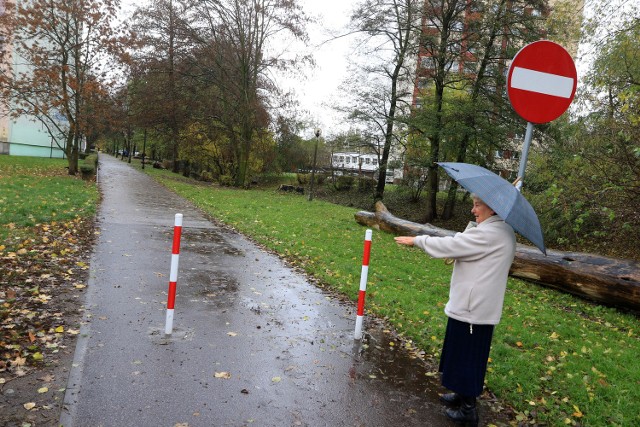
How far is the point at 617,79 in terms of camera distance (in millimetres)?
11289

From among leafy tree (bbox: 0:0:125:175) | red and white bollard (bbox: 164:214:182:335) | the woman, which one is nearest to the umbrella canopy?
the woman

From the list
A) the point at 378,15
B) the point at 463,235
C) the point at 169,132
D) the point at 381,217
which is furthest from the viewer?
the point at 169,132

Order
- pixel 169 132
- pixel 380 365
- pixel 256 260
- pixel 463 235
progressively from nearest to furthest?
pixel 463 235
pixel 380 365
pixel 256 260
pixel 169 132

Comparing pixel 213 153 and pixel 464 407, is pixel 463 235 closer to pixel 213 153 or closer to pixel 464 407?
pixel 464 407

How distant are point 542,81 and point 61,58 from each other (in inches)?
893

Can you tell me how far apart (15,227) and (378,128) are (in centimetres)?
1769

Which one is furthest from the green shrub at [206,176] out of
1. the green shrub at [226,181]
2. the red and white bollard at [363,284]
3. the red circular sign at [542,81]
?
the red circular sign at [542,81]

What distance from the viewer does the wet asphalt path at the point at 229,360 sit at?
3363 mm

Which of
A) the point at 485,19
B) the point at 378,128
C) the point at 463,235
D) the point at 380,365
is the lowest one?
the point at 380,365

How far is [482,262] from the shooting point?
131 inches

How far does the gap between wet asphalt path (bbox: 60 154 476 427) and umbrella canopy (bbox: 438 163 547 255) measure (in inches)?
64.7

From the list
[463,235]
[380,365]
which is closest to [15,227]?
[380,365]

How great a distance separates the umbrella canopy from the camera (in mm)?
3086

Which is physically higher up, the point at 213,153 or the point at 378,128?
the point at 378,128
